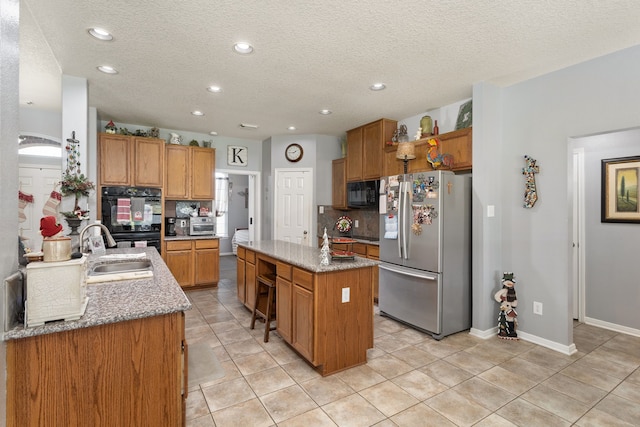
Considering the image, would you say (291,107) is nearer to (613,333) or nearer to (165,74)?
(165,74)

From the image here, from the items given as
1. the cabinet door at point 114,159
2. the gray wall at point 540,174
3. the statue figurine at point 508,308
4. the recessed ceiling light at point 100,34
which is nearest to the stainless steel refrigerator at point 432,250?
the gray wall at point 540,174

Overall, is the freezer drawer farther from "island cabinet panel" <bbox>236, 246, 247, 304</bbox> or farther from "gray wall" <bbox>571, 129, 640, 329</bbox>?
"gray wall" <bbox>571, 129, 640, 329</bbox>

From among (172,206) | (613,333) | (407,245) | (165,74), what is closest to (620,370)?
(613,333)

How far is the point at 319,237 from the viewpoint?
554cm

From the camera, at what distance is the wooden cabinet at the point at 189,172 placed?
500 centimetres

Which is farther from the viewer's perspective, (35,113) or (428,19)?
(35,113)

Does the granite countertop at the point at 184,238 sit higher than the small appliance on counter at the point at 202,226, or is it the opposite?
the small appliance on counter at the point at 202,226

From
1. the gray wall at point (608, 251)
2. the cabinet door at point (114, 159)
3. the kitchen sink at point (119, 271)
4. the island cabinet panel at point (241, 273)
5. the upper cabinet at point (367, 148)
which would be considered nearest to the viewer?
the kitchen sink at point (119, 271)

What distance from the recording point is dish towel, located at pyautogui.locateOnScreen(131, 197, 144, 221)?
4.61 meters

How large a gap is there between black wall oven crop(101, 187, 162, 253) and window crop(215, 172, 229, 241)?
3512mm

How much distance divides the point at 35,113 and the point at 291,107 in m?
3.38

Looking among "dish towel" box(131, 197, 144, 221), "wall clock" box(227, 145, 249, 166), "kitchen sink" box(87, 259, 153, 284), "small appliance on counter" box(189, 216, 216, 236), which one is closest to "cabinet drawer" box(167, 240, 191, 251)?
"small appliance on counter" box(189, 216, 216, 236)

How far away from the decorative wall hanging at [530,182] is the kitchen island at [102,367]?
3221 millimetres

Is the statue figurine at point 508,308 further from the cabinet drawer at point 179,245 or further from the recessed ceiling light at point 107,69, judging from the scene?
the recessed ceiling light at point 107,69
